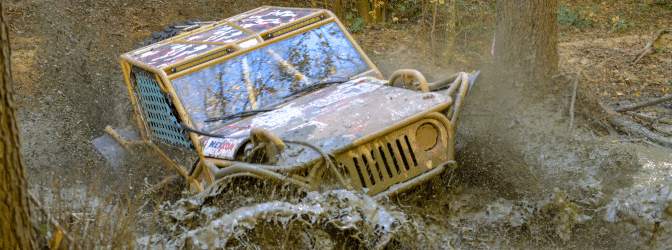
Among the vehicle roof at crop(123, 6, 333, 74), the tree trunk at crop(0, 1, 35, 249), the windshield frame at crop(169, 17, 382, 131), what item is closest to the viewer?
the tree trunk at crop(0, 1, 35, 249)

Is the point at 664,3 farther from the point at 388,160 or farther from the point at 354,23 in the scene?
the point at 388,160

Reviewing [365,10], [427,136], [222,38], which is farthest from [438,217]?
[365,10]

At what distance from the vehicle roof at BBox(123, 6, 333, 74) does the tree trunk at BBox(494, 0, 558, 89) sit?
5.47 feet

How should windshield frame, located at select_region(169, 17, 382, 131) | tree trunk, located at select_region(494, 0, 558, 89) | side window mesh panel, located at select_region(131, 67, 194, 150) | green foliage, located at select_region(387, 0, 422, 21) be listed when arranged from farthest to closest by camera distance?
green foliage, located at select_region(387, 0, 422, 21)
tree trunk, located at select_region(494, 0, 558, 89)
side window mesh panel, located at select_region(131, 67, 194, 150)
windshield frame, located at select_region(169, 17, 382, 131)

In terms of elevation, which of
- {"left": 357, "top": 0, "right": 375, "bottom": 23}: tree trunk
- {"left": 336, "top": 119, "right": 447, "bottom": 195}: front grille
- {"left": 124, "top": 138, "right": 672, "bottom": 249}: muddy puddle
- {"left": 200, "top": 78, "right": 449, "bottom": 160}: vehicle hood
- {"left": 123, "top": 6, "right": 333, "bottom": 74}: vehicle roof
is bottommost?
{"left": 124, "top": 138, "right": 672, "bottom": 249}: muddy puddle

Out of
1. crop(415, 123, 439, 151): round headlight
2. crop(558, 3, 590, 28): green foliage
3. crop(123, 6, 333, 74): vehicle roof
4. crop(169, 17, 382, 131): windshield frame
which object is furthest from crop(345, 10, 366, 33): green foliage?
crop(415, 123, 439, 151): round headlight

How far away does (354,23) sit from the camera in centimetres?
977

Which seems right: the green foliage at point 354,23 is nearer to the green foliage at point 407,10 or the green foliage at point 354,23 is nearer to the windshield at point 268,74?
the green foliage at point 407,10

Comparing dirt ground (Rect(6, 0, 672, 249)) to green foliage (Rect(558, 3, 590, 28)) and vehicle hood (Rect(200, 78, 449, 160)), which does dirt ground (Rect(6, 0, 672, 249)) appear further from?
vehicle hood (Rect(200, 78, 449, 160))

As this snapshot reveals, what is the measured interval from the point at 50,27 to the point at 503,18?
7387mm

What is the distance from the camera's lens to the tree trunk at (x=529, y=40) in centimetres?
518

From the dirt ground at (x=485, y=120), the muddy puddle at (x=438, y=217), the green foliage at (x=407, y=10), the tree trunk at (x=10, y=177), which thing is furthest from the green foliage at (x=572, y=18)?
the tree trunk at (x=10, y=177)

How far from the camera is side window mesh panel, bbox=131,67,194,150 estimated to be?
4694 millimetres

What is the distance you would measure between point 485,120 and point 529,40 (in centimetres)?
82
